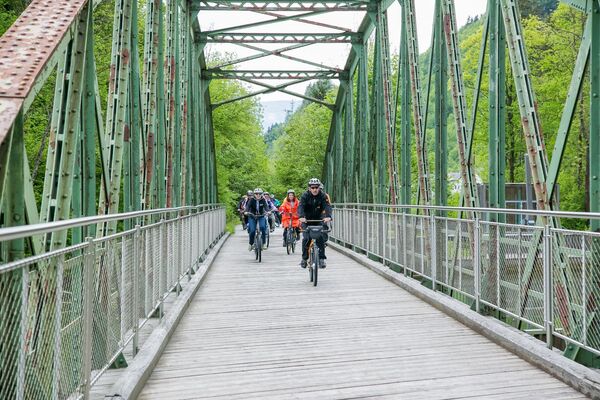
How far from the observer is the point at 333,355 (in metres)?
5.40

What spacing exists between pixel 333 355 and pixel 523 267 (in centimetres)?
186

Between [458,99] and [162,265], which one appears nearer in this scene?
[162,265]

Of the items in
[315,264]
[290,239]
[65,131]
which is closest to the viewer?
[65,131]

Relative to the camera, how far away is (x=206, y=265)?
1226cm

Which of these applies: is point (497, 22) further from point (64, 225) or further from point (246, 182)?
point (246, 182)

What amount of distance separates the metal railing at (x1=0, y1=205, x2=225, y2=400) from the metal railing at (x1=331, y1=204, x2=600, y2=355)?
3198mm

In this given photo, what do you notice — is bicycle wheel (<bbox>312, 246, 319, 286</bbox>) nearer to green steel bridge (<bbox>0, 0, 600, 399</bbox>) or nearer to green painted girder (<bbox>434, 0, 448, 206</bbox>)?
green steel bridge (<bbox>0, 0, 600, 399</bbox>)

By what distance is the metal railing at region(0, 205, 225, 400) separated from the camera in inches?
96.7

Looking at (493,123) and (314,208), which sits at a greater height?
(493,123)

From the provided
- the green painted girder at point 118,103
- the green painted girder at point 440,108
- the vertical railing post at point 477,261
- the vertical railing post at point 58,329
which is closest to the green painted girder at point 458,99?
the green painted girder at point 440,108

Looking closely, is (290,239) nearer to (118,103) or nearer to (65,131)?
(118,103)

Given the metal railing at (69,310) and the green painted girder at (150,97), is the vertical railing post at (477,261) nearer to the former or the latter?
the metal railing at (69,310)

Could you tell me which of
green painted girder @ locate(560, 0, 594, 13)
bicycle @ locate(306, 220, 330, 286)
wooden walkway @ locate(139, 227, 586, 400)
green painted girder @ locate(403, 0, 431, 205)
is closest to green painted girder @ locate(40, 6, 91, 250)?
wooden walkway @ locate(139, 227, 586, 400)

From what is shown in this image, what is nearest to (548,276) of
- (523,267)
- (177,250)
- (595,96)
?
(523,267)
